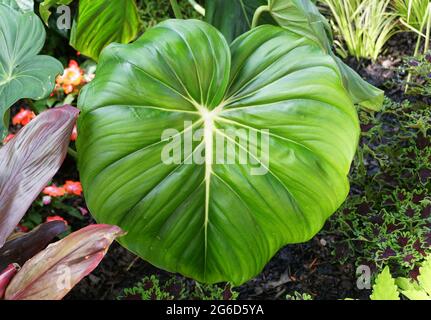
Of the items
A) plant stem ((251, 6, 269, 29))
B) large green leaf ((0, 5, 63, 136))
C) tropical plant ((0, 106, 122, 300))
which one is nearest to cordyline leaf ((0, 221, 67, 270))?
tropical plant ((0, 106, 122, 300))

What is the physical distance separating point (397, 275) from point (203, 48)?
796mm

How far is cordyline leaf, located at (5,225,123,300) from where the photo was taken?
0.86 metres

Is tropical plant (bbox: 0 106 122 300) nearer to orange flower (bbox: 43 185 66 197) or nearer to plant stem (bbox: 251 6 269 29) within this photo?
plant stem (bbox: 251 6 269 29)

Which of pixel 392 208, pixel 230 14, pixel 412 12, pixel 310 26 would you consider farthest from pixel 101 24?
pixel 412 12

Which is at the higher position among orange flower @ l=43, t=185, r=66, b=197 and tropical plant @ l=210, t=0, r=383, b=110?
tropical plant @ l=210, t=0, r=383, b=110

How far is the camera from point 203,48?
1.07 m

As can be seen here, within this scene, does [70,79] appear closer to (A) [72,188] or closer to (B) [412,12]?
(A) [72,188]

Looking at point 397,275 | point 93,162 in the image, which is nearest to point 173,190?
point 93,162

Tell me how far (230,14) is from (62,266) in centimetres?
83

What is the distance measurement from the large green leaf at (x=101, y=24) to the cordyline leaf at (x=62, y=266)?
81cm

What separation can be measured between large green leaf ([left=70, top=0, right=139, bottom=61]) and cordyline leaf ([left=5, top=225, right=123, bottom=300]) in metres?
0.81
